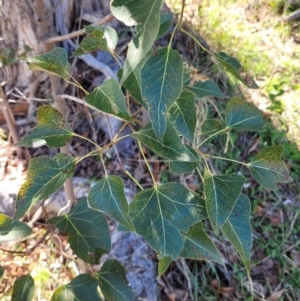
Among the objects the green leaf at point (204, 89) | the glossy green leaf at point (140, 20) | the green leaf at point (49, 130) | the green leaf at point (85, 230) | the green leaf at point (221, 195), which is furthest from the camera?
the green leaf at point (85, 230)

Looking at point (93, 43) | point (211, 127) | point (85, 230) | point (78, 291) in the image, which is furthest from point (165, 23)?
point (78, 291)

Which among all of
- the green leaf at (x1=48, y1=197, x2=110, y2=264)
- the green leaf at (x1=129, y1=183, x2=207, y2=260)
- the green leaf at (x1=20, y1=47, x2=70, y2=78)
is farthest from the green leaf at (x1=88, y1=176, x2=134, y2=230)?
the green leaf at (x1=48, y1=197, x2=110, y2=264)

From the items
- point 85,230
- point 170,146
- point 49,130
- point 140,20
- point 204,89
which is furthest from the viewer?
point 85,230

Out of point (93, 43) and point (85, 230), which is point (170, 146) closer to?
point (93, 43)

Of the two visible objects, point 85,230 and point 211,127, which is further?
point 85,230

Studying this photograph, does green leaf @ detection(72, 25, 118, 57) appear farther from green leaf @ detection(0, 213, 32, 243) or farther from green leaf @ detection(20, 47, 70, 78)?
green leaf @ detection(0, 213, 32, 243)

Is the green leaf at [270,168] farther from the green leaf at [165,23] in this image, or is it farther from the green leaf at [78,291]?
the green leaf at [78,291]

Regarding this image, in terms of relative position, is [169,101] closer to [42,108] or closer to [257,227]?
[42,108]

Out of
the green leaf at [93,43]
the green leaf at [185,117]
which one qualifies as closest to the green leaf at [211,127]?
the green leaf at [185,117]
